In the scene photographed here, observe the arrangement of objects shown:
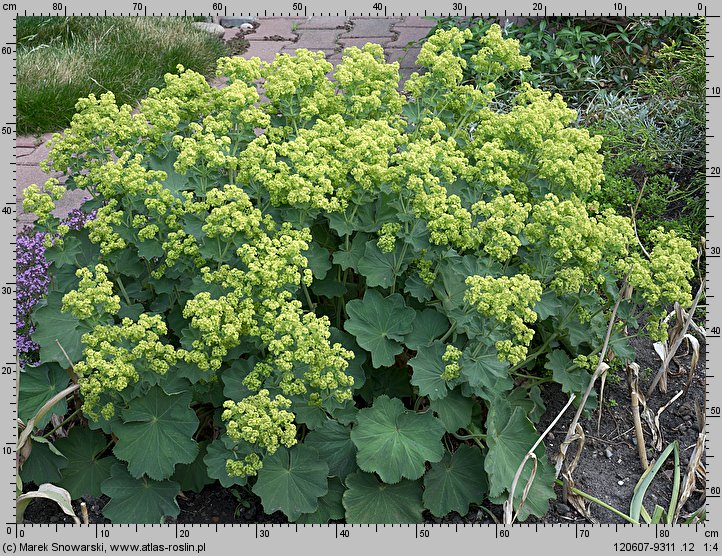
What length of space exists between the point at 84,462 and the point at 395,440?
4.63 feet

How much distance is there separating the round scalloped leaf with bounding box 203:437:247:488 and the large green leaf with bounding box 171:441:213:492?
24cm

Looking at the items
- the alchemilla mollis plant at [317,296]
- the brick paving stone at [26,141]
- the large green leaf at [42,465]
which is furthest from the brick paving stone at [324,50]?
the large green leaf at [42,465]

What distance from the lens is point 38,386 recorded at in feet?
12.5

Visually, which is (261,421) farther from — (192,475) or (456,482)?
(456,482)

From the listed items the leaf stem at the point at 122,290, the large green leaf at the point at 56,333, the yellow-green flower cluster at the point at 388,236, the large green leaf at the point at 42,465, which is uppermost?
the yellow-green flower cluster at the point at 388,236

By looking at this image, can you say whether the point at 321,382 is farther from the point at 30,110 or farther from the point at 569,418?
the point at 30,110

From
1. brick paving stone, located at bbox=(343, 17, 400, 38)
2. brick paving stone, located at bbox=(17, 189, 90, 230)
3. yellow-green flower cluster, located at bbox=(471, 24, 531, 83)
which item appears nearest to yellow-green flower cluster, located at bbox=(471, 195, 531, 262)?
yellow-green flower cluster, located at bbox=(471, 24, 531, 83)

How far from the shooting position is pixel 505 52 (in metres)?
4.30

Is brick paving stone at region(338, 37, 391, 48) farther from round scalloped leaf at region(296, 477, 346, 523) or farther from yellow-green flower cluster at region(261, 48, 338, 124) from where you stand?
round scalloped leaf at region(296, 477, 346, 523)

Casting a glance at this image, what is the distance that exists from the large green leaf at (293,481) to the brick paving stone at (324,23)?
6.32m

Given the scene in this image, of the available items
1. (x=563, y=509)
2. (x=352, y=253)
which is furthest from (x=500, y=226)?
(x=563, y=509)

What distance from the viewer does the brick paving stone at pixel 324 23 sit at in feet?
29.4

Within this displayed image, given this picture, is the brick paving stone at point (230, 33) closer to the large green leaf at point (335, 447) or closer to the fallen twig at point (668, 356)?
the fallen twig at point (668, 356)

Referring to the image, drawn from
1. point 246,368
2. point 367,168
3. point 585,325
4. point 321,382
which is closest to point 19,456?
point 246,368
